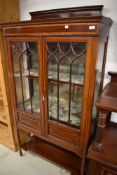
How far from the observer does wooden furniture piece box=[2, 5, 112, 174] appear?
3.59ft

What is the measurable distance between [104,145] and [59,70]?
799 millimetres

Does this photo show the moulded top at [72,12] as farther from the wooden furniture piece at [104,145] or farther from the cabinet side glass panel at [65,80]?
the wooden furniture piece at [104,145]

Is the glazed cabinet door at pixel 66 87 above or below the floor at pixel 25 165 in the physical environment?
above

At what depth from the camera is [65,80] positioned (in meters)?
1.34

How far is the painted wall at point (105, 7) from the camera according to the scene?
1318 mm

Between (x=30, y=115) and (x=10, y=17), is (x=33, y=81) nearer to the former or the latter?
(x=30, y=115)

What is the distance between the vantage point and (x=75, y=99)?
1.38 meters

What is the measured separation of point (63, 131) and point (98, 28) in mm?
1006

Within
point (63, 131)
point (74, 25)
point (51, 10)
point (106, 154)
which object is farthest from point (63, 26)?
point (106, 154)

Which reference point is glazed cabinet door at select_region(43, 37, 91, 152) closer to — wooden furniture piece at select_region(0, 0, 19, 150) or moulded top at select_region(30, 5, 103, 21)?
moulded top at select_region(30, 5, 103, 21)

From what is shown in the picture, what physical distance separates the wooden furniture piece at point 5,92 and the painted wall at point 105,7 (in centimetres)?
15

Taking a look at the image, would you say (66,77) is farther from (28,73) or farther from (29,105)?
(29,105)

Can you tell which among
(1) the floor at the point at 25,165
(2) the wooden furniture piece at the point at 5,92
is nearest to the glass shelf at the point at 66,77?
(2) the wooden furniture piece at the point at 5,92

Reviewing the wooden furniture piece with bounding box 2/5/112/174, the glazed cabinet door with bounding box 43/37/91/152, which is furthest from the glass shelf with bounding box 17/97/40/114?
the glazed cabinet door with bounding box 43/37/91/152
